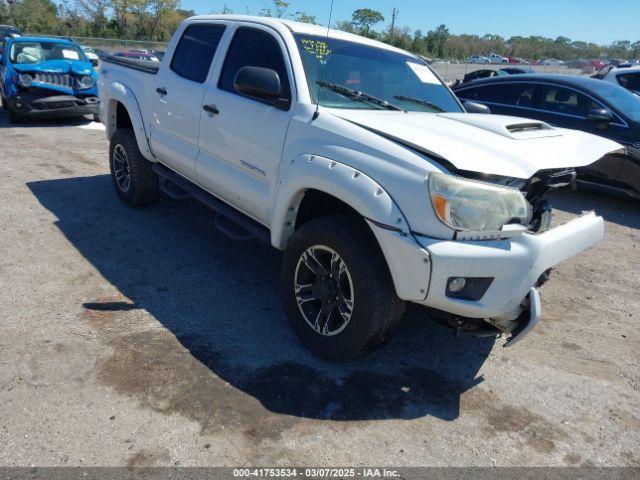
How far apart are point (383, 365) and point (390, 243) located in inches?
38.7

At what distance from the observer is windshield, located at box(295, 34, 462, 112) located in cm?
352

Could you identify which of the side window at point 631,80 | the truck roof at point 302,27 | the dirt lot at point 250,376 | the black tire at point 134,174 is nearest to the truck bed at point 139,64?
the black tire at point 134,174

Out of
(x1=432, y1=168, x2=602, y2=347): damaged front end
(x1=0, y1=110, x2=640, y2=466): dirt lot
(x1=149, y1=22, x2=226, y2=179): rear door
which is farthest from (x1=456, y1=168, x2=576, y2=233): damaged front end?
(x1=149, y1=22, x2=226, y2=179): rear door

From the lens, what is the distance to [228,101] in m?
3.91

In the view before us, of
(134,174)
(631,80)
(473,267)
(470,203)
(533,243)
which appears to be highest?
(631,80)

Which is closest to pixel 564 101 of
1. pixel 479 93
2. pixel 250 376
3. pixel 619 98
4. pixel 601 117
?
pixel 619 98

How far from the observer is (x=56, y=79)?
34.4 ft

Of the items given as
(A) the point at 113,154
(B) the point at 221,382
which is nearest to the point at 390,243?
(B) the point at 221,382

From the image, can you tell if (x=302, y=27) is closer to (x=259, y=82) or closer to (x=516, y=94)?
(x=259, y=82)

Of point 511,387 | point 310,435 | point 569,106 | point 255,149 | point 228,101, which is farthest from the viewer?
point 569,106

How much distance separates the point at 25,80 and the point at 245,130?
8.55 m

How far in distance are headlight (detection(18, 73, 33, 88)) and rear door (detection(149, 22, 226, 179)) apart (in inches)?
265

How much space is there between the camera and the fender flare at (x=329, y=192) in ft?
8.75

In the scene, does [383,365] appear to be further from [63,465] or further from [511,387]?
[63,465]
